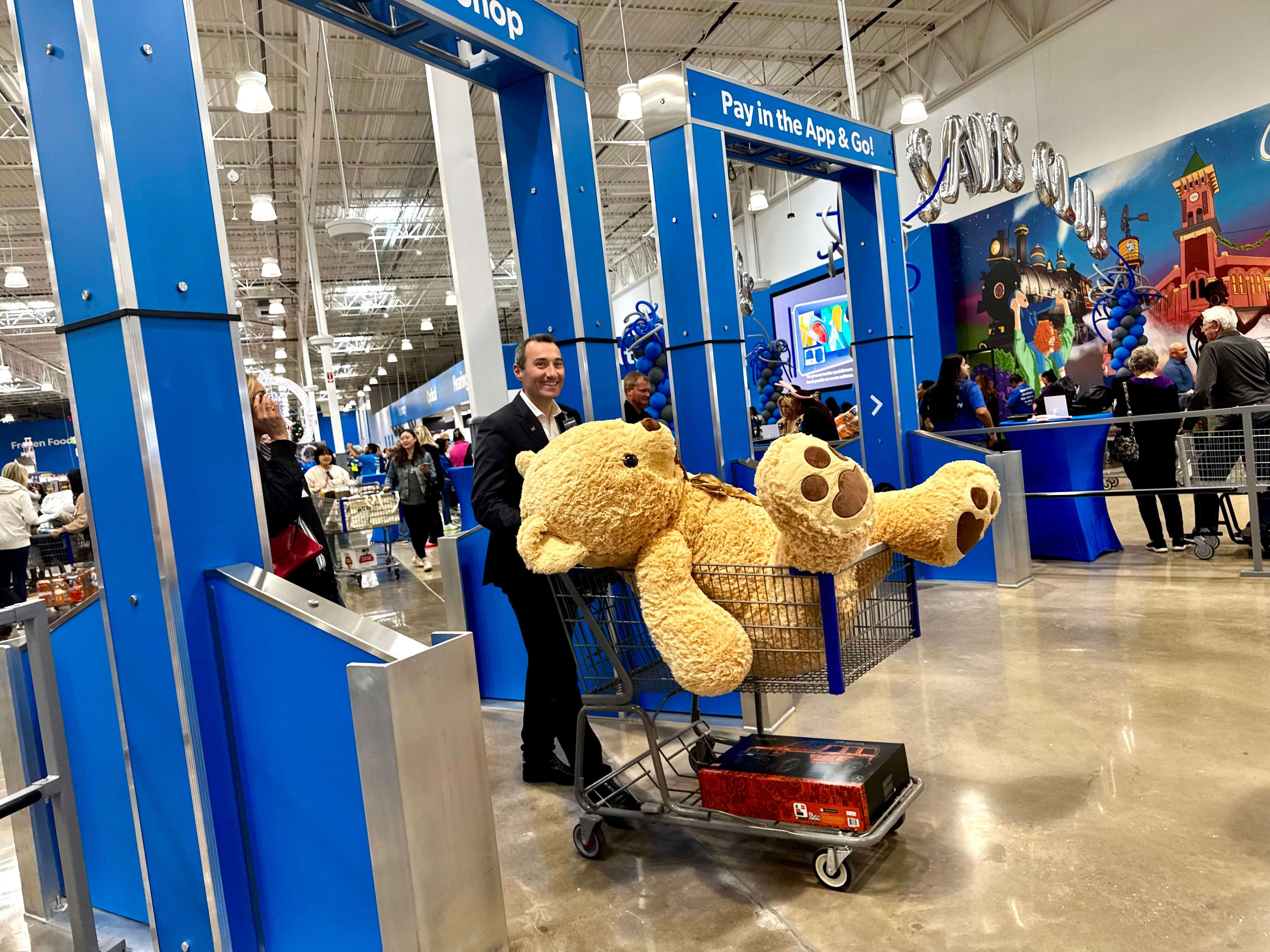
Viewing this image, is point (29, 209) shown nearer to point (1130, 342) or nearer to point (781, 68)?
point (781, 68)

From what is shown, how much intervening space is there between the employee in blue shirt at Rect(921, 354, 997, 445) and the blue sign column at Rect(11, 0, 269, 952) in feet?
18.8

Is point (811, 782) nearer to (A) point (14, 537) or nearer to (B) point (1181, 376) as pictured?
(A) point (14, 537)

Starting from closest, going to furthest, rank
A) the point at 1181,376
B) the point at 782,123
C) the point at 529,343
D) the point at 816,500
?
the point at 816,500 → the point at 529,343 → the point at 782,123 → the point at 1181,376

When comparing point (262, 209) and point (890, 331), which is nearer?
point (890, 331)

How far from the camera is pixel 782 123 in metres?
4.97

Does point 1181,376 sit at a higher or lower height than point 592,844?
higher

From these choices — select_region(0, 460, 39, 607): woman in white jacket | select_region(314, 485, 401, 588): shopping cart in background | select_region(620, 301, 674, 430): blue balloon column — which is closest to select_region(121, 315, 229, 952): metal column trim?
select_region(620, 301, 674, 430): blue balloon column

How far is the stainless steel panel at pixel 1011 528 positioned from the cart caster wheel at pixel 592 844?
13.1 ft

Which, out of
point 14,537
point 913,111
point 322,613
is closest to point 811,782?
point 322,613

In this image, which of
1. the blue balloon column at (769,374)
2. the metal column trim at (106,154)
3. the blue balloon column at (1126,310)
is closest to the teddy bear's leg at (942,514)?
the metal column trim at (106,154)

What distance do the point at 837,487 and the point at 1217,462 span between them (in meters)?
4.96

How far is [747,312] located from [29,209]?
46.9ft

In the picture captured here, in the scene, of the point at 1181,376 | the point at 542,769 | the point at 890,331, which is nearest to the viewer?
the point at 542,769

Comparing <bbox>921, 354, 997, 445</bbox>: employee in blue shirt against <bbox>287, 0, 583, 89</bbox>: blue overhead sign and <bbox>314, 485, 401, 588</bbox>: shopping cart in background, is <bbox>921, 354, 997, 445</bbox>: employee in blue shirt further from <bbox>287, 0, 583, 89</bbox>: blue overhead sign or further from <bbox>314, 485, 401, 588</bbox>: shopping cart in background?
<bbox>314, 485, 401, 588</bbox>: shopping cart in background
